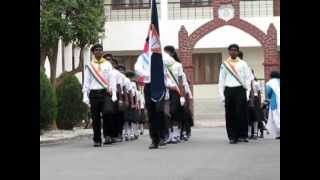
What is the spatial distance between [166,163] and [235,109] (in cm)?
451

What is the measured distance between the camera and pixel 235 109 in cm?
1414

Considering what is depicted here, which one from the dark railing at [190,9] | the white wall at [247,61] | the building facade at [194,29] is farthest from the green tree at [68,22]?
the white wall at [247,61]

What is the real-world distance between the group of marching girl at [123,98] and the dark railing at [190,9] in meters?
20.3

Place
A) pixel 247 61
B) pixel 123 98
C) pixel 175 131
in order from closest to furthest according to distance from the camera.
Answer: pixel 175 131
pixel 123 98
pixel 247 61

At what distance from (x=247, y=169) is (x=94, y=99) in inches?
219

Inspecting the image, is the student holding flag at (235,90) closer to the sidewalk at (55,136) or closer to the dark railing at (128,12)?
the sidewalk at (55,136)

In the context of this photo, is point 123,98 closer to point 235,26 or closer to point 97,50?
point 97,50

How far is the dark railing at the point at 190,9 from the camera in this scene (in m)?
36.1

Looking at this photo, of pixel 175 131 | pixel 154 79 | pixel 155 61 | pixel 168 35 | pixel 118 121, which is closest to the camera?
pixel 154 79

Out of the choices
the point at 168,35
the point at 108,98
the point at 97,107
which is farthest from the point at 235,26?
the point at 97,107

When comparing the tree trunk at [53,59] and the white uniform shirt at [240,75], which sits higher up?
the tree trunk at [53,59]
